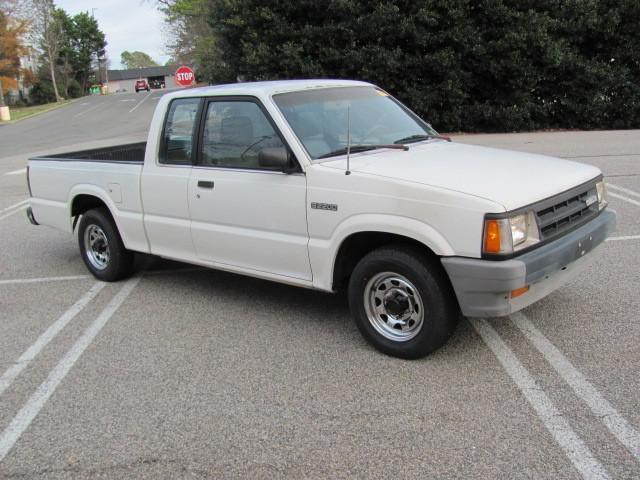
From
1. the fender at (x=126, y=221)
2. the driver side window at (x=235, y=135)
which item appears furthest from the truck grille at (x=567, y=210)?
the fender at (x=126, y=221)

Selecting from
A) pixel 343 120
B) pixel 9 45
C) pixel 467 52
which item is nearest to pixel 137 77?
pixel 9 45

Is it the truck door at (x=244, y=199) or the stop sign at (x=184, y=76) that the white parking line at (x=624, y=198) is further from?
the stop sign at (x=184, y=76)

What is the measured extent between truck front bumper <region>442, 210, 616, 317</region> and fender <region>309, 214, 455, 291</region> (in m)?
0.13

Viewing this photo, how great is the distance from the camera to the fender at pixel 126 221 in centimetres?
559

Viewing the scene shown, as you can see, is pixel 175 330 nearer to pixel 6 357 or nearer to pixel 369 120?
pixel 6 357

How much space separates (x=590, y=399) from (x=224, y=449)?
6.72 ft

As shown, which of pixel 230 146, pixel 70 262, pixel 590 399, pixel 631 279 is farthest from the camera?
pixel 70 262

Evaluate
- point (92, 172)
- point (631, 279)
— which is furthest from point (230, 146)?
point (631, 279)

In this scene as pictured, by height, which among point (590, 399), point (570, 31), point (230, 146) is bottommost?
point (590, 399)

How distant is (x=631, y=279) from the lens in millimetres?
5363

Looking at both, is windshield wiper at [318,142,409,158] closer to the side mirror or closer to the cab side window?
the side mirror

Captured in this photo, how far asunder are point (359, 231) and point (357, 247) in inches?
13.3

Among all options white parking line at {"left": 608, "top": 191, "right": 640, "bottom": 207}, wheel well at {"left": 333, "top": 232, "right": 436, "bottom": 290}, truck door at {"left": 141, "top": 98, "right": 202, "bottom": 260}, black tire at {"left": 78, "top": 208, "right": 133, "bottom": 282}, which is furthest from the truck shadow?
white parking line at {"left": 608, "top": 191, "right": 640, "bottom": 207}

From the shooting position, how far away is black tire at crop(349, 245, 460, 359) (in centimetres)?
386
